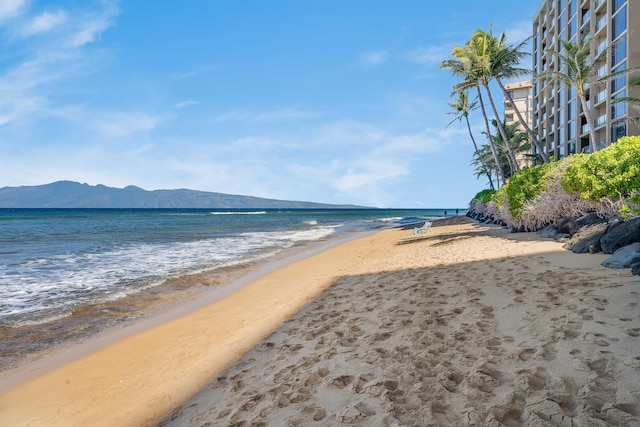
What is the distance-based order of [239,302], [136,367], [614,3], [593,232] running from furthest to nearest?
[614,3] < [593,232] < [239,302] < [136,367]

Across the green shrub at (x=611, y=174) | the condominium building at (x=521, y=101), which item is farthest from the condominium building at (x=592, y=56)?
the green shrub at (x=611, y=174)

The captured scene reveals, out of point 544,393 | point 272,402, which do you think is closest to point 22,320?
point 272,402

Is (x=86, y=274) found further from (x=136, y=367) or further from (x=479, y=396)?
Answer: (x=479, y=396)

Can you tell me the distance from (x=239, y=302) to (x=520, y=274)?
17.3ft

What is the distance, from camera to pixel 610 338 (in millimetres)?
3418

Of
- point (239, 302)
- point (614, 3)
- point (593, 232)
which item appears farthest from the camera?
point (614, 3)

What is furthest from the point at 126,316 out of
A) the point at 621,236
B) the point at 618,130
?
the point at 618,130

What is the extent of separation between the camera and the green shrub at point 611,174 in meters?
9.94

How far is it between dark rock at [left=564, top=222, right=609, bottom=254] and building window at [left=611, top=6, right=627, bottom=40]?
110ft

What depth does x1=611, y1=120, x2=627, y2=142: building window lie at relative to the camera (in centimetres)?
3215

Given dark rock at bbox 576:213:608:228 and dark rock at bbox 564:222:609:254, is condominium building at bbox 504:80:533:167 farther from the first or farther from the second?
dark rock at bbox 564:222:609:254

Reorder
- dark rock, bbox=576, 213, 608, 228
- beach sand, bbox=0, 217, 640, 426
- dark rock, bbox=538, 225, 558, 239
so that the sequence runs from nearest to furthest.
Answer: beach sand, bbox=0, 217, 640, 426 < dark rock, bbox=576, 213, 608, 228 < dark rock, bbox=538, 225, 558, 239

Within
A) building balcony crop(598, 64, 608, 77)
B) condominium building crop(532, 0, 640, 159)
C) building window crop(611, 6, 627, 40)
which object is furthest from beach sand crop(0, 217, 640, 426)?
building balcony crop(598, 64, 608, 77)

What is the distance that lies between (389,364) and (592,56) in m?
46.1
